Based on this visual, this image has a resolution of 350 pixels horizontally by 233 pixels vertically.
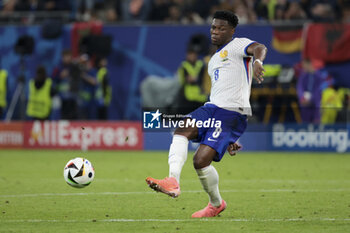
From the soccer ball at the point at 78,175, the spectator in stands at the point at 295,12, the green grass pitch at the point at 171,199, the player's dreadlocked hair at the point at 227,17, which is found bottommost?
the green grass pitch at the point at 171,199

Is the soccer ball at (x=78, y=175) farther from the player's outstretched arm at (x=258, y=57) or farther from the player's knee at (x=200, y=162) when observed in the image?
the player's outstretched arm at (x=258, y=57)

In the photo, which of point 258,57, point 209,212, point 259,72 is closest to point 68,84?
point 209,212

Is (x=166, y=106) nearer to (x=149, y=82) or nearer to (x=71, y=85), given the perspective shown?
(x=149, y=82)

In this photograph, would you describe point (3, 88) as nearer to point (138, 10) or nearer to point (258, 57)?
point (138, 10)

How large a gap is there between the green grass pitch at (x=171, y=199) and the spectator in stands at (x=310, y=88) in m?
2.64

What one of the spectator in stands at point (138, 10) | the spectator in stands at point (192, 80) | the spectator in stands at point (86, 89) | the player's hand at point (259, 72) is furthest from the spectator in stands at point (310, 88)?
the player's hand at point (259, 72)

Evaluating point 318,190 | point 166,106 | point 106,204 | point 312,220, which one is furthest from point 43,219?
point 166,106

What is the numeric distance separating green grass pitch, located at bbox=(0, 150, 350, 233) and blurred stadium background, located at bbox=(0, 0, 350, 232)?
261cm

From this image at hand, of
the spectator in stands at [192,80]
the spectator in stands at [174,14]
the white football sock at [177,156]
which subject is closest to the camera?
the white football sock at [177,156]

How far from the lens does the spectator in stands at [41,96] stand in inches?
797

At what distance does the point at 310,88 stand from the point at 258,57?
12.6m

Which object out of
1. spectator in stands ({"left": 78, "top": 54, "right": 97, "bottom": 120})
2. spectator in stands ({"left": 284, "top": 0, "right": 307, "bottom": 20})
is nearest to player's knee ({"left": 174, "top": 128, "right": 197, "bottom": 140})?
spectator in stands ({"left": 284, "top": 0, "right": 307, "bottom": 20})

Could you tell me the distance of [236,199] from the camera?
385 inches

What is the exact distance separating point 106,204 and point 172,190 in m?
2.28
